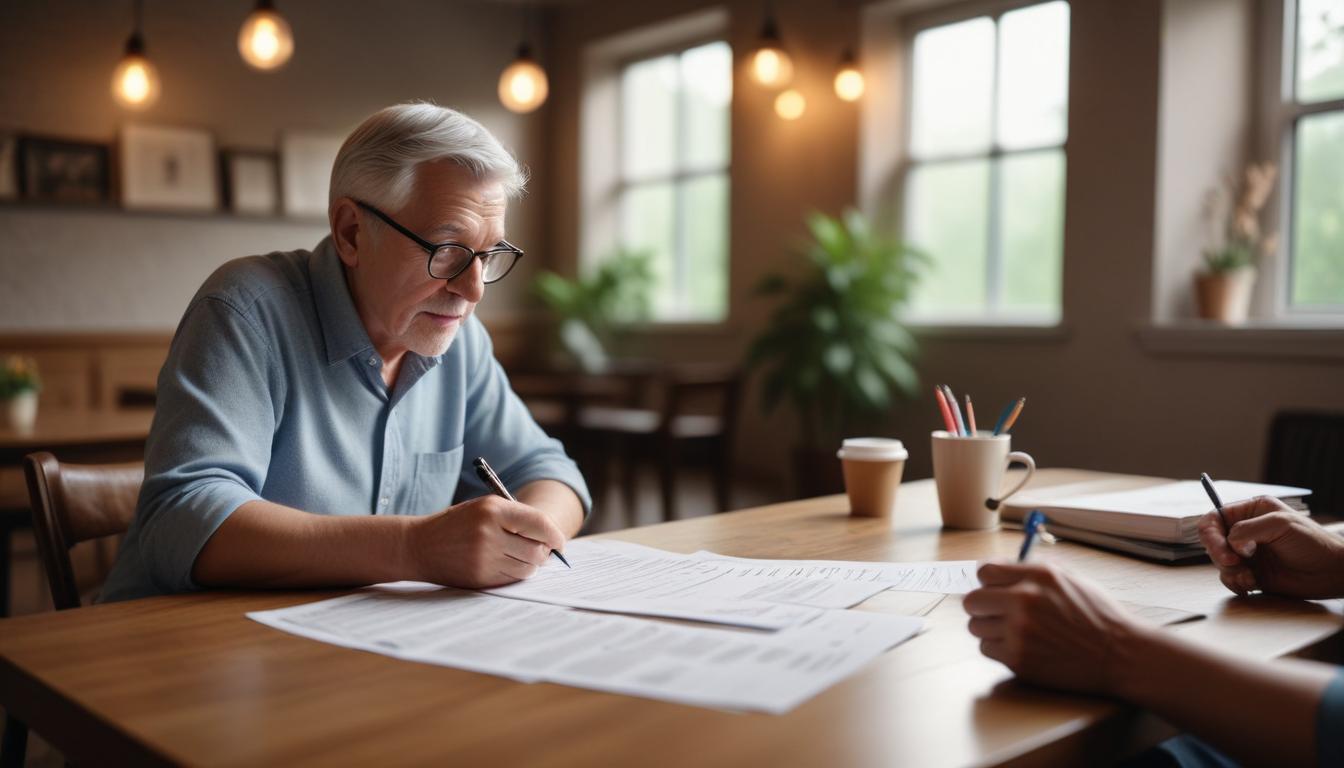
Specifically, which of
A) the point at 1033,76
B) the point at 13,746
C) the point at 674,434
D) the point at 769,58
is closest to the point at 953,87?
the point at 1033,76

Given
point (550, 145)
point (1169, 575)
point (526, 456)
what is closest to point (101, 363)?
point (550, 145)

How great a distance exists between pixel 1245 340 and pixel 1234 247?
0.43m

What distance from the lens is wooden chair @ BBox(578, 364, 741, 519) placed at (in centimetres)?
414

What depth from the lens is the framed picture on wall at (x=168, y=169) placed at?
17.7ft

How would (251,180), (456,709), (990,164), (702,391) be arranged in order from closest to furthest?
1. (456,709)
2. (702,391)
3. (990,164)
4. (251,180)

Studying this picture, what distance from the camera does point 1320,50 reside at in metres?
3.73

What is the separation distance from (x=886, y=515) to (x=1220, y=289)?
9.21 ft

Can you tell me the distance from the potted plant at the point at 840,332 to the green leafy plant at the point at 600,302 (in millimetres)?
1797

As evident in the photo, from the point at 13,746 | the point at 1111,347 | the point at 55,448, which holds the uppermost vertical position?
the point at 1111,347

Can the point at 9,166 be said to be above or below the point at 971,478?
above

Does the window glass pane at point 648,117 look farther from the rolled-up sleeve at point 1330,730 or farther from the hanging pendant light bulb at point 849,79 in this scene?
the rolled-up sleeve at point 1330,730

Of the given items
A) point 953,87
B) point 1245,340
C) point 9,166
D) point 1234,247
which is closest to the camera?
point 1245,340

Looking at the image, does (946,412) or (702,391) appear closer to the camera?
(946,412)

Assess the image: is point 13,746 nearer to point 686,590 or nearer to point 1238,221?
point 686,590
